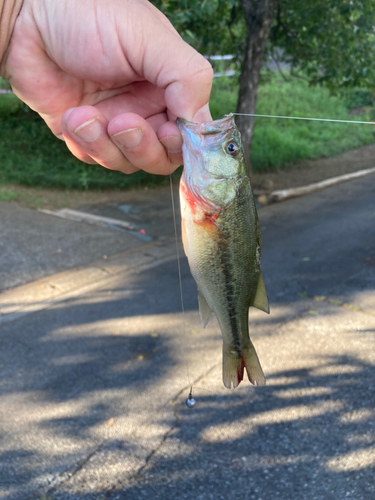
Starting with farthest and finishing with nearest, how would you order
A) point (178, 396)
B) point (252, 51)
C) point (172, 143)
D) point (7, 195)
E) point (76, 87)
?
1. point (7, 195)
2. point (252, 51)
3. point (178, 396)
4. point (76, 87)
5. point (172, 143)

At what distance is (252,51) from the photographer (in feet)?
29.3

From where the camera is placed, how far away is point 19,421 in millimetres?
3725

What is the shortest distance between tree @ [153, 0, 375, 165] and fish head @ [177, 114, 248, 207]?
746cm

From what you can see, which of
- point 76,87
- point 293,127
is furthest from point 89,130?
point 293,127

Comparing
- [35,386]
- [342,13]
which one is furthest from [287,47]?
[35,386]

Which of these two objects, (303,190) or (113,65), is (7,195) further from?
(113,65)

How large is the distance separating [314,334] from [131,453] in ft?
7.49

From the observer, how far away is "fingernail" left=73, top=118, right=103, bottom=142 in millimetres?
2002

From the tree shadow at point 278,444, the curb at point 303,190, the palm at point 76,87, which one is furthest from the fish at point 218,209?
the curb at point 303,190

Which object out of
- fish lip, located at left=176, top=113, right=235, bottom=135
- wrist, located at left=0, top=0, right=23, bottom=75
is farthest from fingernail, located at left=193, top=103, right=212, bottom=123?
wrist, located at left=0, top=0, right=23, bottom=75

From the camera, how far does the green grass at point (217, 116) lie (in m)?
10.7

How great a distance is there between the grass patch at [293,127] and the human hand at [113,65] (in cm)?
1012

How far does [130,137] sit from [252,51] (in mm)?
7788

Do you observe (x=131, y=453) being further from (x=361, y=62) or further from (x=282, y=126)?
(x=282, y=126)
